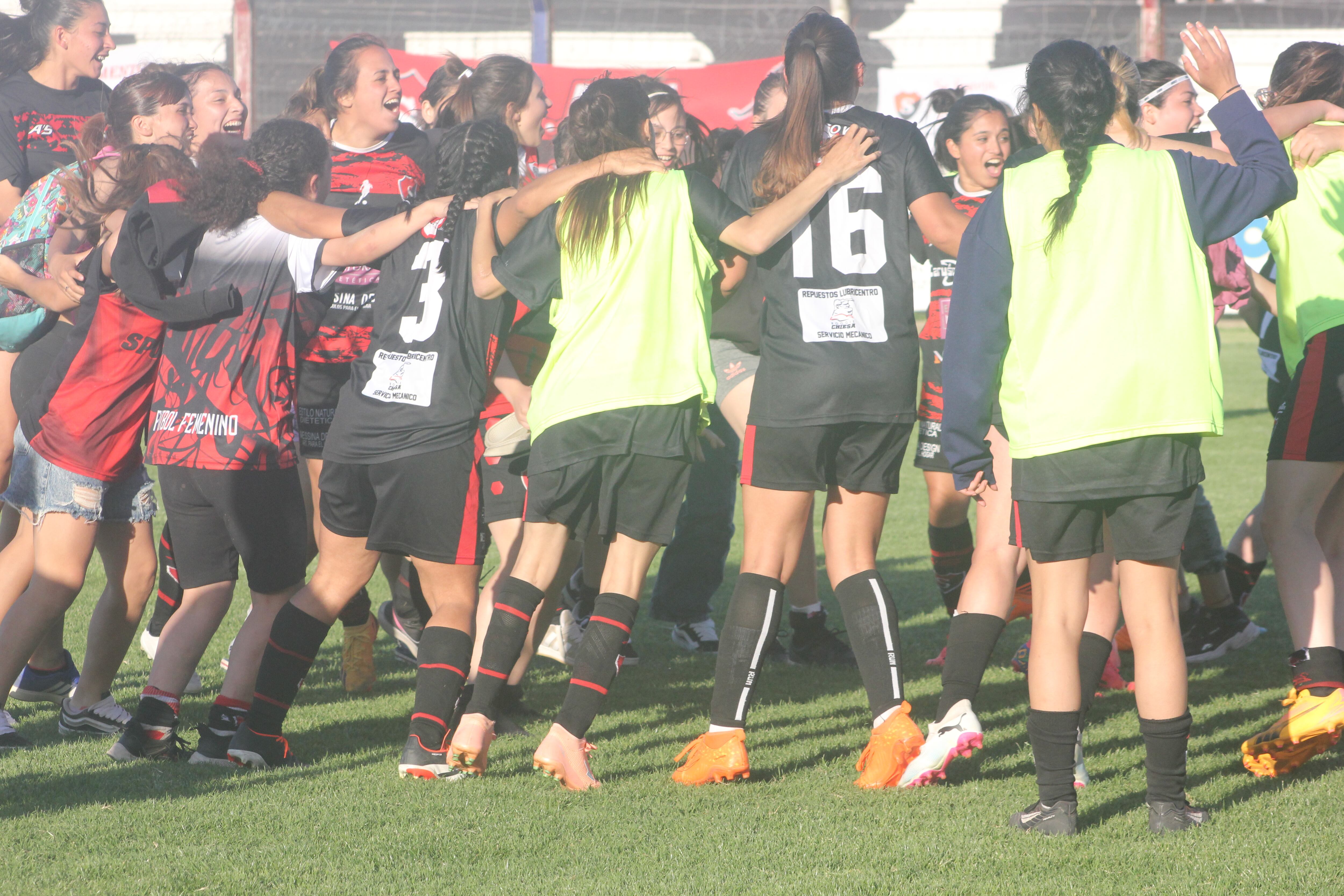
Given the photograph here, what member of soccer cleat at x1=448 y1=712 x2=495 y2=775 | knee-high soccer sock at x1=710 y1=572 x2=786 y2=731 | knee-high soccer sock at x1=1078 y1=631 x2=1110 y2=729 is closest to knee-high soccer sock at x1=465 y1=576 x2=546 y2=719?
soccer cleat at x1=448 y1=712 x2=495 y2=775

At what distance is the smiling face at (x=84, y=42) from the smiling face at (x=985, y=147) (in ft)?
11.6

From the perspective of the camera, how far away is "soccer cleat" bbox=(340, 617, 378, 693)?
5016 millimetres

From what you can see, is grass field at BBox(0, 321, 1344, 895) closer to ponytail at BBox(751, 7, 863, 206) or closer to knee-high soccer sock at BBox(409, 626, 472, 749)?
knee-high soccer sock at BBox(409, 626, 472, 749)

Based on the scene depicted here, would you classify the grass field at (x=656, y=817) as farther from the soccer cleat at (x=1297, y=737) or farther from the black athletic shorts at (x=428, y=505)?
the black athletic shorts at (x=428, y=505)

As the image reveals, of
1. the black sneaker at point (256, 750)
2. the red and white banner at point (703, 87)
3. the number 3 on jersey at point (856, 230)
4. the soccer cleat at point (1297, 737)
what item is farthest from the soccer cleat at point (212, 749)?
the red and white banner at point (703, 87)

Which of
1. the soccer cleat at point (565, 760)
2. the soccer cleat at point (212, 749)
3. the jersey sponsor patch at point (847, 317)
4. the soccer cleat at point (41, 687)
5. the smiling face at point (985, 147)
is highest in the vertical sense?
the smiling face at point (985, 147)

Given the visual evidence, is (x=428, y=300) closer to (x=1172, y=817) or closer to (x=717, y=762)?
(x=717, y=762)

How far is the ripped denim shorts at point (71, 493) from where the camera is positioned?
164 inches

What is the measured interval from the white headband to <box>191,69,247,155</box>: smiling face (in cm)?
337

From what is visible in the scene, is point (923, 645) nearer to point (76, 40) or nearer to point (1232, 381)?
point (76, 40)

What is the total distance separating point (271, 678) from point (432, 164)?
1.65 meters

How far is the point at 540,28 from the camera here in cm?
1500

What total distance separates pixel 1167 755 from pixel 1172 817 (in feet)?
0.54

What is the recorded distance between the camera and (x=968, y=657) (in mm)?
3820
